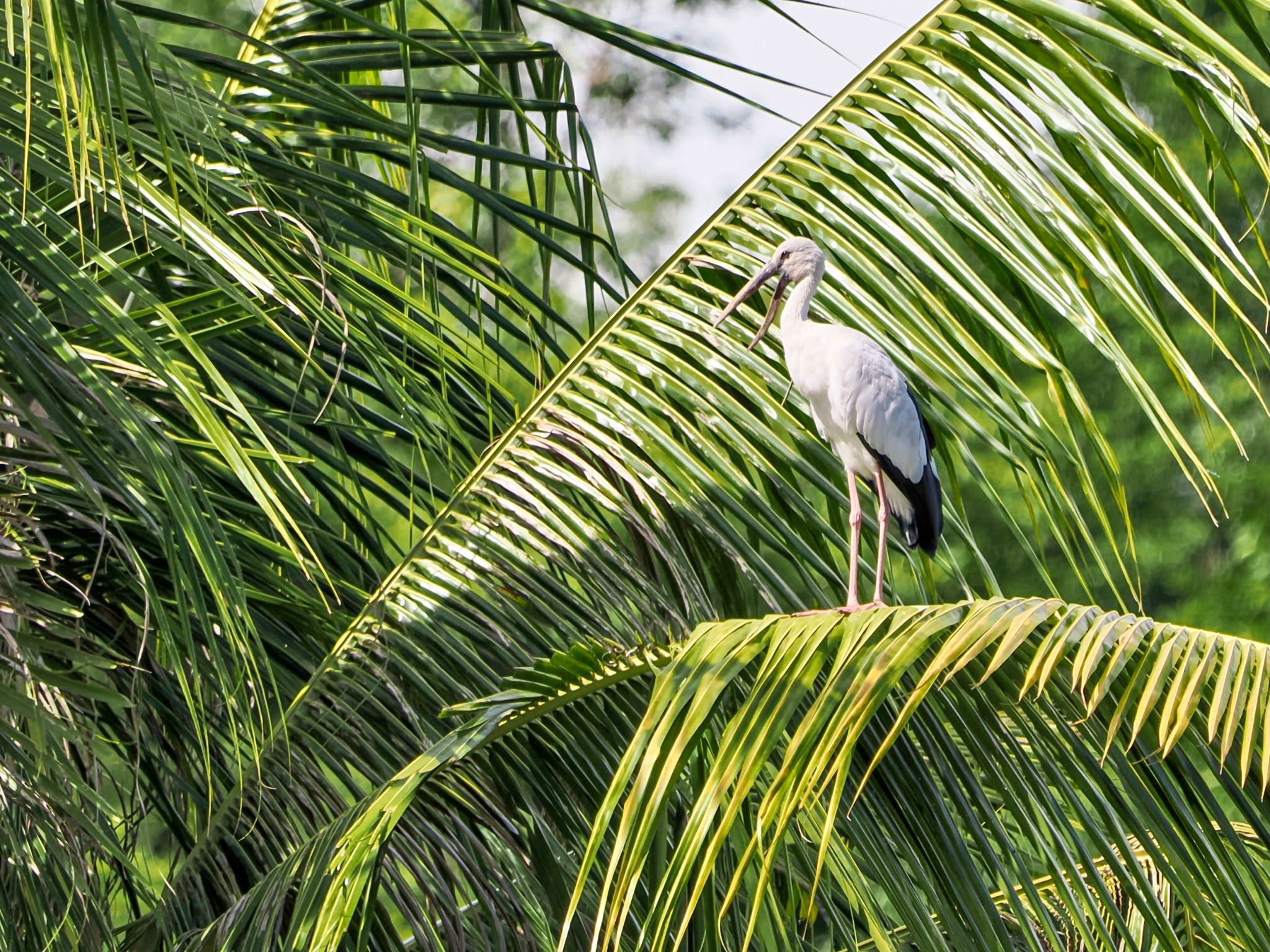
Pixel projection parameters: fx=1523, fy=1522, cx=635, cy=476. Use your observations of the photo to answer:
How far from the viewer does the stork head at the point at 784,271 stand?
2.52 m

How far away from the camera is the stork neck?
2.58 m

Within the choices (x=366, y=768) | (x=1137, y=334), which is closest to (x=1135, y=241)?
(x=366, y=768)

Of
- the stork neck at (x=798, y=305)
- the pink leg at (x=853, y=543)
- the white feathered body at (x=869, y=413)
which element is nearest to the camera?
the pink leg at (x=853, y=543)

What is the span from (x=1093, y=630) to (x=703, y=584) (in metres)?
0.97

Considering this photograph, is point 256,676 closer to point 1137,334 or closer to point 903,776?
point 903,776

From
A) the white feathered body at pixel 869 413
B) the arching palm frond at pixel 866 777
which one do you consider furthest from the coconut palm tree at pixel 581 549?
the white feathered body at pixel 869 413

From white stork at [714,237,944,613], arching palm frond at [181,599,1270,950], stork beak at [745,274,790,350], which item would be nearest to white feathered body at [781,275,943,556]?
white stork at [714,237,944,613]

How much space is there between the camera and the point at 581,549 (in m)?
2.37

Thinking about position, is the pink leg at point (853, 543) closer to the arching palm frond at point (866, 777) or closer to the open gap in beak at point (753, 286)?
the arching palm frond at point (866, 777)

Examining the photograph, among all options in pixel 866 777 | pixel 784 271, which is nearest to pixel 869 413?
pixel 784 271

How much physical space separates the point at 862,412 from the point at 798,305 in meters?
0.34

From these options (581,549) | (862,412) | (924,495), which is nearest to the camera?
(581,549)

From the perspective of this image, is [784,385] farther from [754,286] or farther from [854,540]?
[854,540]

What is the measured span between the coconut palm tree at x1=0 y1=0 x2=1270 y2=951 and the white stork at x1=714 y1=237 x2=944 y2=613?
0.27ft
